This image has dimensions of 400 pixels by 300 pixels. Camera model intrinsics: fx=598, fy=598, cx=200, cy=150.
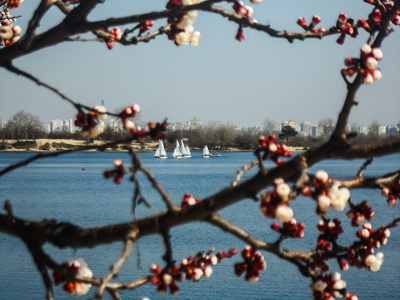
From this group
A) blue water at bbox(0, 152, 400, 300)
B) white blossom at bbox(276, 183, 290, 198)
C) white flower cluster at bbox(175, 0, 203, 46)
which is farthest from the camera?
blue water at bbox(0, 152, 400, 300)

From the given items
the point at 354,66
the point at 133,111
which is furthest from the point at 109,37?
the point at 354,66

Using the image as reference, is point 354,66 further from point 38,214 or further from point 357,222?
point 38,214

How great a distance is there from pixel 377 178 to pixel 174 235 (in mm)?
23988

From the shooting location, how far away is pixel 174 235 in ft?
84.0

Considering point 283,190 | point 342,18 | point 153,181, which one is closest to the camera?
point 283,190

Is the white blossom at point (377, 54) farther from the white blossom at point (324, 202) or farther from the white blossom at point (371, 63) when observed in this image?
the white blossom at point (324, 202)

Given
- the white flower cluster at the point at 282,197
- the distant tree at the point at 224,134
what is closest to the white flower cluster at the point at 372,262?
the white flower cluster at the point at 282,197

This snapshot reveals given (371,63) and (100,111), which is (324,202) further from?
(100,111)

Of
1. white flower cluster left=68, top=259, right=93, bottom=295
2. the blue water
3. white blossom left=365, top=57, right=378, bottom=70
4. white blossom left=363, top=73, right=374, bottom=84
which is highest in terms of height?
white blossom left=365, top=57, right=378, bottom=70

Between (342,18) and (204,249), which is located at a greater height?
(342,18)

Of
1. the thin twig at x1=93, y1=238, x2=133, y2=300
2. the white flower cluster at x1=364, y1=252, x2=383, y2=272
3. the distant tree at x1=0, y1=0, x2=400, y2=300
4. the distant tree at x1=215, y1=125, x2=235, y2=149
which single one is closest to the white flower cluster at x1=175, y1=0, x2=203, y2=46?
the distant tree at x1=0, y1=0, x2=400, y2=300

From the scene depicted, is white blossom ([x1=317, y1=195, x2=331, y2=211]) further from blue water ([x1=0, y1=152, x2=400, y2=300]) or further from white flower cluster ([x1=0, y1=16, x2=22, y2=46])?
blue water ([x1=0, y1=152, x2=400, y2=300])

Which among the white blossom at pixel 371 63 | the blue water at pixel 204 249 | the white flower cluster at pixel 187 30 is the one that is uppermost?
the white flower cluster at pixel 187 30

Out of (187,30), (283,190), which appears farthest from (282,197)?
(187,30)
